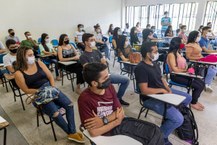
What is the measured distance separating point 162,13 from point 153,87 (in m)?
7.79

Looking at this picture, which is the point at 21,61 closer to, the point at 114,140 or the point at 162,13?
the point at 114,140

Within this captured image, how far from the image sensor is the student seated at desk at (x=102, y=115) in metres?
1.17

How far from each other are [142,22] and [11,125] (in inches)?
351

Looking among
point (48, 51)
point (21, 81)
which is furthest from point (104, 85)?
point (48, 51)

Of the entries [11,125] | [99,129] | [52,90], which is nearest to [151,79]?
[99,129]

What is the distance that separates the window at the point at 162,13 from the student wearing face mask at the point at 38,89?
7.64 metres

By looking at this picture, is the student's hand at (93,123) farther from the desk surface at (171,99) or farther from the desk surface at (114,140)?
the desk surface at (171,99)

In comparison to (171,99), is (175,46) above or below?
above

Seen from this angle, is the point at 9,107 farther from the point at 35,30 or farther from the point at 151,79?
the point at 35,30

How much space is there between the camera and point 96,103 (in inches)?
48.4

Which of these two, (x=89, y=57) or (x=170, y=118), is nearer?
(x=170, y=118)

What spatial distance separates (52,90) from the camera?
1.79m

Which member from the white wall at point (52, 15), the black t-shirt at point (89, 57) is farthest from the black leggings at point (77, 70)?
the white wall at point (52, 15)

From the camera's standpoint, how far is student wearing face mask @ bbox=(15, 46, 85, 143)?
179 cm
